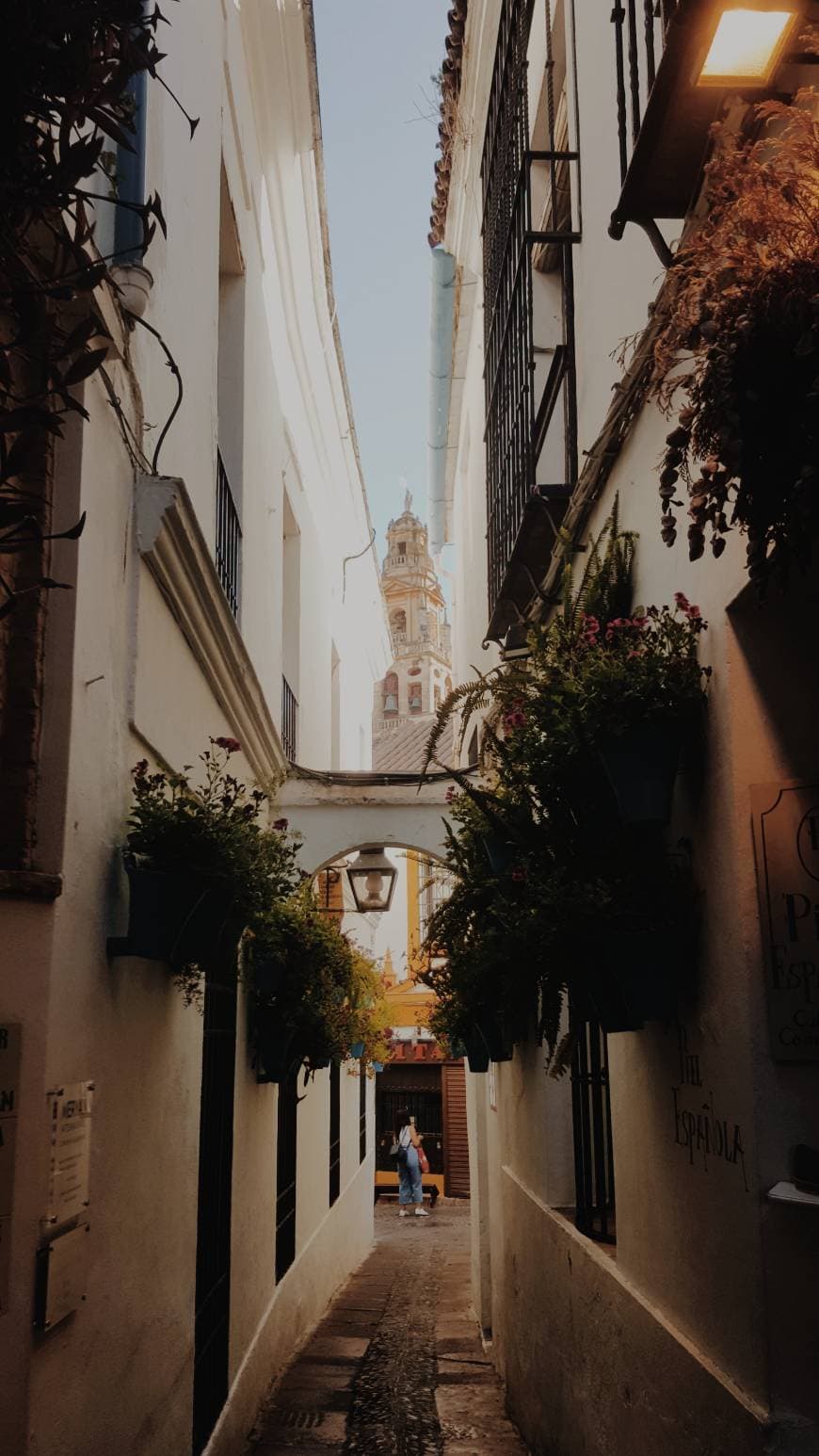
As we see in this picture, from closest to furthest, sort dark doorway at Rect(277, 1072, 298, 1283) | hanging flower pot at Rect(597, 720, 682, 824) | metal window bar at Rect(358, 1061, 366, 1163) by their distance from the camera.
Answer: hanging flower pot at Rect(597, 720, 682, 824) → dark doorway at Rect(277, 1072, 298, 1283) → metal window bar at Rect(358, 1061, 366, 1163)

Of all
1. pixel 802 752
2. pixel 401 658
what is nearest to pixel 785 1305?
pixel 802 752

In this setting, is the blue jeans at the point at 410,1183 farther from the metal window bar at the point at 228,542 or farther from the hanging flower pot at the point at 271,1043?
the metal window bar at the point at 228,542

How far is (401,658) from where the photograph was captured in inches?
3137

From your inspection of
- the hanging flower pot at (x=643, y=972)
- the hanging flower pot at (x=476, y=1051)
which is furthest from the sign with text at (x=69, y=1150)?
the hanging flower pot at (x=476, y=1051)

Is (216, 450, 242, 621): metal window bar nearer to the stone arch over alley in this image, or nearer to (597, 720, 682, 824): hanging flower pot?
the stone arch over alley

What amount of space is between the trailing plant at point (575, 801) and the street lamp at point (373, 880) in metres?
4.92

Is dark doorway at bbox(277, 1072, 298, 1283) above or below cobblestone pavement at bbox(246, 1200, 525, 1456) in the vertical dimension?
above

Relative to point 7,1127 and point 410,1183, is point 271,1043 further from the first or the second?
point 410,1183

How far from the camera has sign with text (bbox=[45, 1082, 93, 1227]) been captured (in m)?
3.45

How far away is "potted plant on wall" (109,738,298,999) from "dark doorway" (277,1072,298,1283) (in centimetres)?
492

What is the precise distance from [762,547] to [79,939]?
7.49 ft

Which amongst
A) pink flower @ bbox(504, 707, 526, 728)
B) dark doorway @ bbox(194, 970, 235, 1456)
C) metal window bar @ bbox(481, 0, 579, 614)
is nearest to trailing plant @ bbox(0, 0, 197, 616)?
pink flower @ bbox(504, 707, 526, 728)

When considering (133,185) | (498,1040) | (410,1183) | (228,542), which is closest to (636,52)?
(133,185)

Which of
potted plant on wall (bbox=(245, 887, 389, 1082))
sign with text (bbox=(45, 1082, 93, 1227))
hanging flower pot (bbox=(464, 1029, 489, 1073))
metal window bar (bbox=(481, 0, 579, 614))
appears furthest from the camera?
hanging flower pot (bbox=(464, 1029, 489, 1073))
